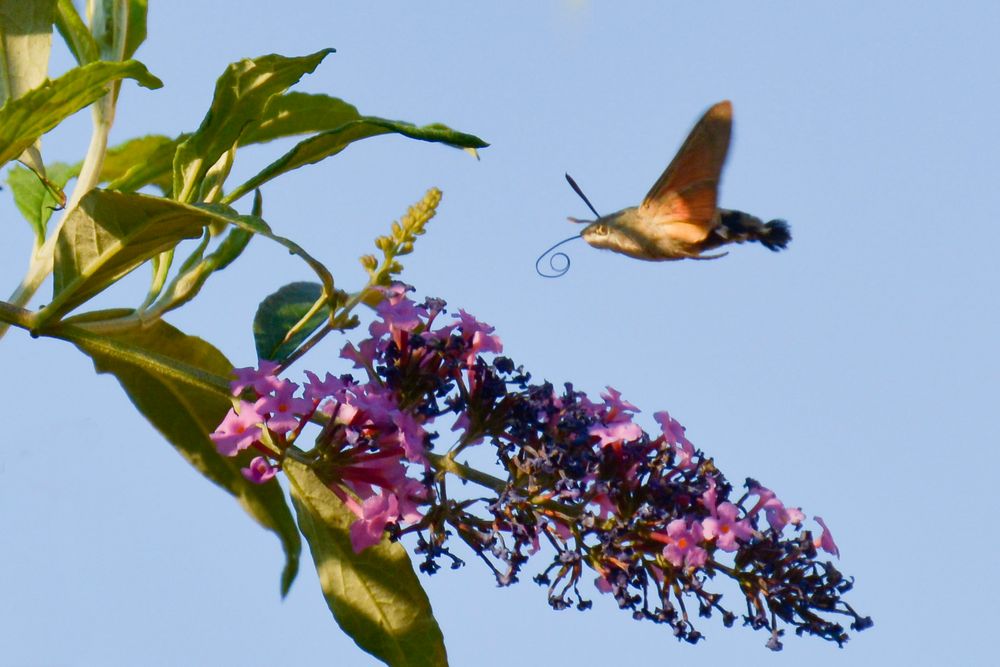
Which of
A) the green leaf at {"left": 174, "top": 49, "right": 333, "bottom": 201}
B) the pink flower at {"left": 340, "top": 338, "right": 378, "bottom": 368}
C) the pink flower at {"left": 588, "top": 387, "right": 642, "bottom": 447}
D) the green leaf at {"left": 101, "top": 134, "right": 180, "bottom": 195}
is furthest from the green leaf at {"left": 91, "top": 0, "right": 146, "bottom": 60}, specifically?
the pink flower at {"left": 588, "top": 387, "right": 642, "bottom": 447}

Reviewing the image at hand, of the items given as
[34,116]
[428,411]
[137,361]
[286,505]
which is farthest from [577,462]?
[34,116]

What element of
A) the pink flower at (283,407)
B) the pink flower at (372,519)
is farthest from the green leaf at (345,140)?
the pink flower at (372,519)

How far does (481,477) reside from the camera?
2.49m

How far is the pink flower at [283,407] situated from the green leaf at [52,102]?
73cm

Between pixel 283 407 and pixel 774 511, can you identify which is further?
pixel 774 511

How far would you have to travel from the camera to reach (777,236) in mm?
2984

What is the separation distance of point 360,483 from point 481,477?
10.8 inches

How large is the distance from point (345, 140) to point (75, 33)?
868mm

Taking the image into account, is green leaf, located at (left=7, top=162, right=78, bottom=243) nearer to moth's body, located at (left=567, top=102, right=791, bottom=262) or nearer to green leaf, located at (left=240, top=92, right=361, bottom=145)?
green leaf, located at (left=240, top=92, right=361, bottom=145)

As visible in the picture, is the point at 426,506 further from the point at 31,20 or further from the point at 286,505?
the point at 31,20

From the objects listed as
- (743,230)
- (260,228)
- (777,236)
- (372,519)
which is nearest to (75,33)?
(260,228)

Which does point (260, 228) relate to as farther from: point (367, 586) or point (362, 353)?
point (367, 586)

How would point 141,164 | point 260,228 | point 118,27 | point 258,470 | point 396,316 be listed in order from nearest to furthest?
point 260,228 < point 258,470 < point 396,316 < point 118,27 < point 141,164

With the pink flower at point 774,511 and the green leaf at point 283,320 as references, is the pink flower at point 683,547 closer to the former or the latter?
the pink flower at point 774,511
